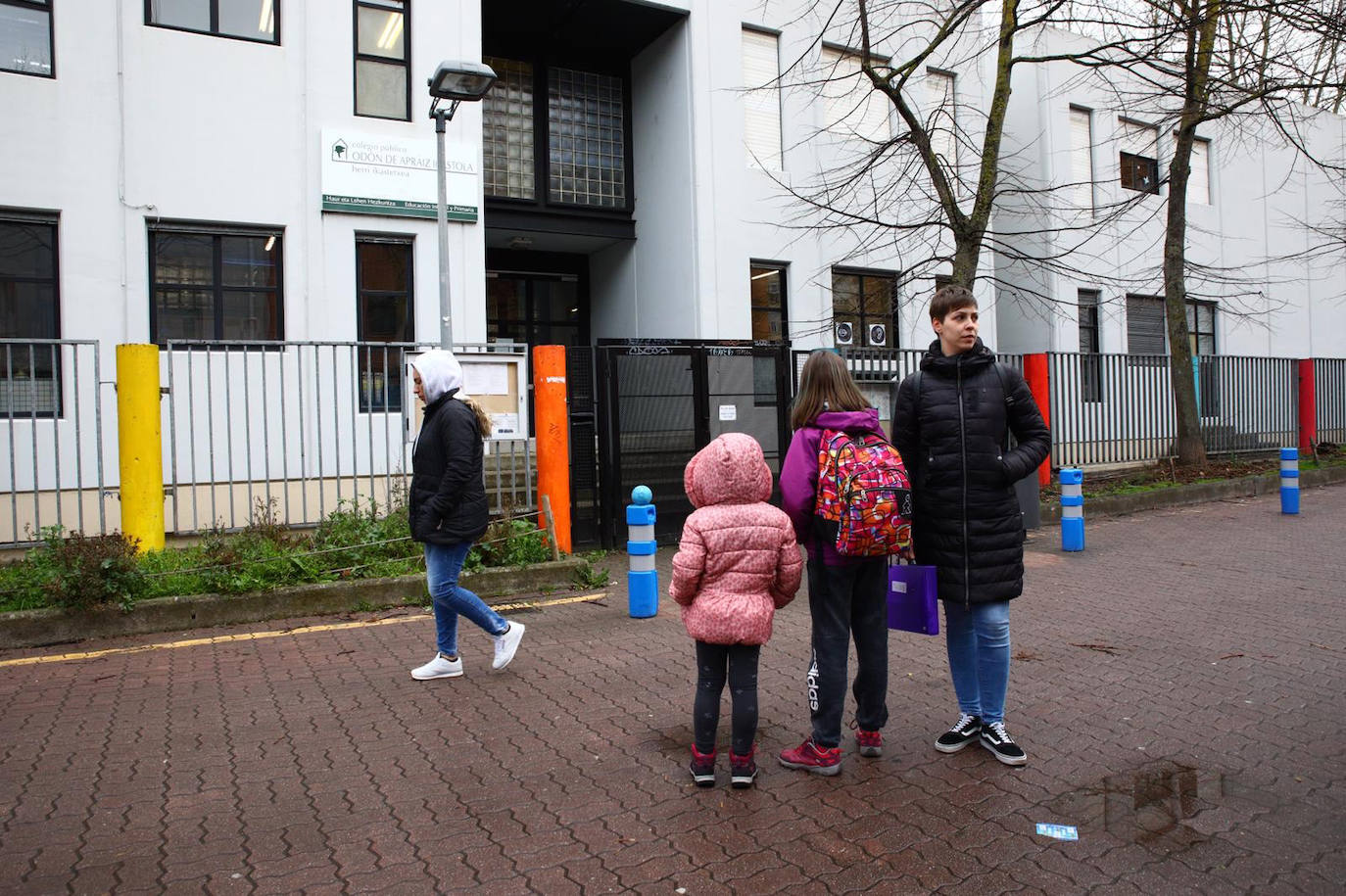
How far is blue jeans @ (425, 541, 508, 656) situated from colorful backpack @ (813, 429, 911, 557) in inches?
98.1

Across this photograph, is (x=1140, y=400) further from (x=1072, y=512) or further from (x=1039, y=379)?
(x=1072, y=512)

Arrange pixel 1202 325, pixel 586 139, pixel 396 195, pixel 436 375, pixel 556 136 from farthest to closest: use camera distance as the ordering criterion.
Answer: pixel 1202 325 → pixel 586 139 → pixel 556 136 → pixel 396 195 → pixel 436 375

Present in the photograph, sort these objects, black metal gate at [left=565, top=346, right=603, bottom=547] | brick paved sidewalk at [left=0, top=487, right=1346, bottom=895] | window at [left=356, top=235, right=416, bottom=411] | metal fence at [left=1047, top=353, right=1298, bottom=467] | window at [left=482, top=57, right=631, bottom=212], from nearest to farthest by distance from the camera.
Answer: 1. brick paved sidewalk at [left=0, top=487, right=1346, bottom=895]
2. black metal gate at [left=565, top=346, right=603, bottom=547]
3. window at [left=356, top=235, right=416, bottom=411]
4. metal fence at [left=1047, top=353, right=1298, bottom=467]
5. window at [left=482, top=57, right=631, bottom=212]

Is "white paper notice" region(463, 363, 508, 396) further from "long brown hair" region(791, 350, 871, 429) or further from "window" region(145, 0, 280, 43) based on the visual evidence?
"window" region(145, 0, 280, 43)

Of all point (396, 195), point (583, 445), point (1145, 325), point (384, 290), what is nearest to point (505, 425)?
point (583, 445)

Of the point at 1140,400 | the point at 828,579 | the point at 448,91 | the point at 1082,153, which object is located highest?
the point at 1082,153

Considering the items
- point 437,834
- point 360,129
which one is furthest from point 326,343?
point 437,834

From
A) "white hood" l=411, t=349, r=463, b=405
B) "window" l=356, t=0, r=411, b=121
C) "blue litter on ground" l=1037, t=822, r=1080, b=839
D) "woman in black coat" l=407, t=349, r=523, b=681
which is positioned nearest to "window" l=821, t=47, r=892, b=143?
"window" l=356, t=0, r=411, b=121

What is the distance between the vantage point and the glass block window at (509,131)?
15.3 m

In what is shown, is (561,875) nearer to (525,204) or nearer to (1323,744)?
(1323,744)

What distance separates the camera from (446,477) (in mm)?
5461

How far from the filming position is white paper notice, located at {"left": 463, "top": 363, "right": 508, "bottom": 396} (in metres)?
8.86

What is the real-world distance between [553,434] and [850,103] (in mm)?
10253

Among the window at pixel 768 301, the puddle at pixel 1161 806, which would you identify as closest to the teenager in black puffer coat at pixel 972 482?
the puddle at pixel 1161 806
